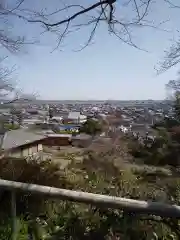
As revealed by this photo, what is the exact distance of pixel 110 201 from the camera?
1.83m

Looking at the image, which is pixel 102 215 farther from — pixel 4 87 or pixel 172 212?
pixel 4 87

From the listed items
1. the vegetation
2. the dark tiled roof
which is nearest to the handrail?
the dark tiled roof

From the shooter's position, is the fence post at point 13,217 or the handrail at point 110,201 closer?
the handrail at point 110,201

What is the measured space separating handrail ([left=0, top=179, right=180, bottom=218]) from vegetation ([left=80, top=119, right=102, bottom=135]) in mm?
22157

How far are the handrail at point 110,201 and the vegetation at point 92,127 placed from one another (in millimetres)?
22157

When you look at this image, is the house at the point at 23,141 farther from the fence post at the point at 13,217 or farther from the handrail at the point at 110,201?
the handrail at the point at 110,201

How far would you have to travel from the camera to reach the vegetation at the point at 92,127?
81.8 ft

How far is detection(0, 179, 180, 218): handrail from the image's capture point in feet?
5.62

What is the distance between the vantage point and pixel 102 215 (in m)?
2.04

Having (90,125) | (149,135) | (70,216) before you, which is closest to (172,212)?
(70,216)

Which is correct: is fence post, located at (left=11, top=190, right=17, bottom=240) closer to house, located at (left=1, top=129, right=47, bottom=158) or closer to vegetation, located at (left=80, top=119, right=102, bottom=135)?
house, located at (left=1, top=129, right=47, bottom=158)

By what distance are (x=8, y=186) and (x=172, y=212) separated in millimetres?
1175

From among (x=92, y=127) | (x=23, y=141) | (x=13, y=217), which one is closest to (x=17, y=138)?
(x=23, y=141)

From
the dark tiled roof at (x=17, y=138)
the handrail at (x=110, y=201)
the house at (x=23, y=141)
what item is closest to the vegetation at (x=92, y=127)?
A: the house at (x=23, y=141)
